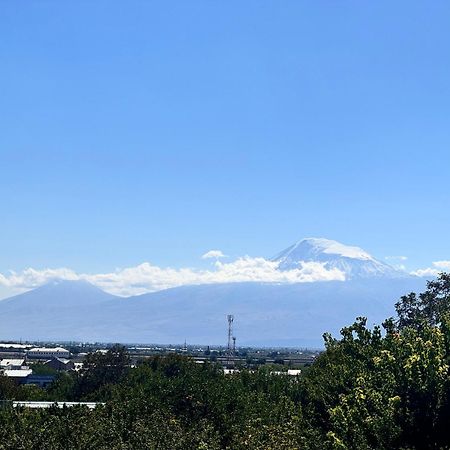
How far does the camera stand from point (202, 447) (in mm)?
24594

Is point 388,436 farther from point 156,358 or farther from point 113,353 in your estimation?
point 113,353

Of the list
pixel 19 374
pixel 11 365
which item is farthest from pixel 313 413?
pixel 11 365

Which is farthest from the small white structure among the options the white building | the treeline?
the treeline

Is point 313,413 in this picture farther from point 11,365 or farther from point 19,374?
point 11,365

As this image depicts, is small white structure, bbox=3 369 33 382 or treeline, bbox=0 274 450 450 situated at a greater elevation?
treeline, bbox=0 274 450 450

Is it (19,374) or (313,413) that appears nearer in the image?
(313,413)

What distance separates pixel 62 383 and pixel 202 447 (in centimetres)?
5520

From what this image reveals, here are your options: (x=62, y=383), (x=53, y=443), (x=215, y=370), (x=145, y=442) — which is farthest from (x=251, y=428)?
(x=62, y=383)

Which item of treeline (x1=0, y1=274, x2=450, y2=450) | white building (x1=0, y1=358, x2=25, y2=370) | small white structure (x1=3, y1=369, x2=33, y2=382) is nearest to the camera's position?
treeline (x1=0, y1=274, x2=450, y2=450)

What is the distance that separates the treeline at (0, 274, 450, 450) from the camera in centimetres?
2053

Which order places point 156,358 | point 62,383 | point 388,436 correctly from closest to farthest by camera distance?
point 388,436, point 62,383, point 156,358

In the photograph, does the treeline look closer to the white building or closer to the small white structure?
A: the small white structure

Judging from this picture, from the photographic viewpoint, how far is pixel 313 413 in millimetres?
33406

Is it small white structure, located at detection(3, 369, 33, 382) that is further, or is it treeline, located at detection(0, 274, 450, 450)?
small white structure, located at detection(3, 369, 33, 382)
